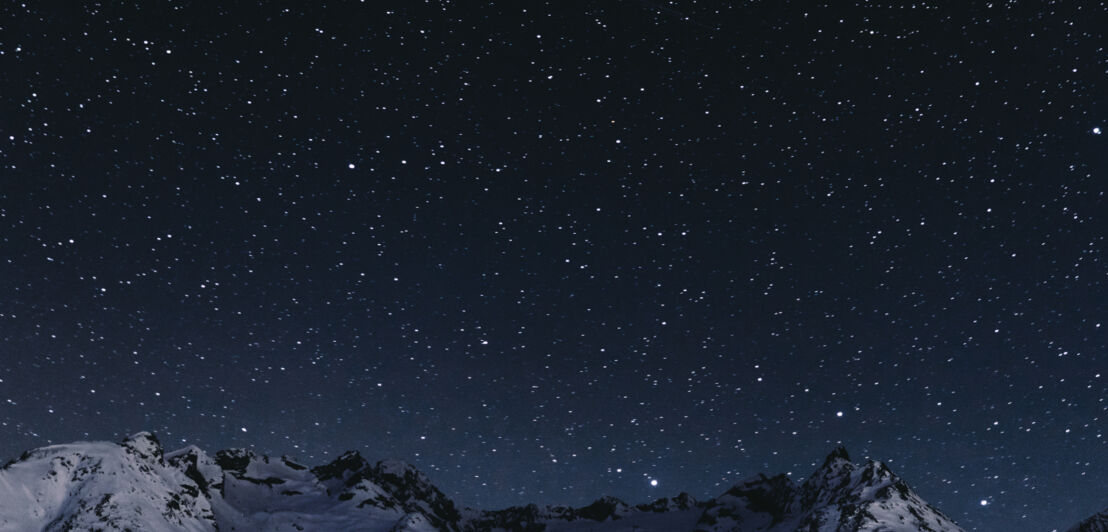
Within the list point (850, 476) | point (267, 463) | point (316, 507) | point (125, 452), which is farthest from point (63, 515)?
point (850, 476)

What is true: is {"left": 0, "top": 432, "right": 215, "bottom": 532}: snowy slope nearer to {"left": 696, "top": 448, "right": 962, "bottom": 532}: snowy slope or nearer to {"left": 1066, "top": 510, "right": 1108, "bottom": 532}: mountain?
{"left": 696, "top": 448, "right": 962, "bottom": 532}: snowy slope

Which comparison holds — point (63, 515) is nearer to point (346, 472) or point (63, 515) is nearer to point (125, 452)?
point (125, 452)

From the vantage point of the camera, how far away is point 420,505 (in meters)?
194

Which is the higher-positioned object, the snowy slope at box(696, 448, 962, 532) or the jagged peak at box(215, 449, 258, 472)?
the jagged peak at box(215, 449, 258, 472)

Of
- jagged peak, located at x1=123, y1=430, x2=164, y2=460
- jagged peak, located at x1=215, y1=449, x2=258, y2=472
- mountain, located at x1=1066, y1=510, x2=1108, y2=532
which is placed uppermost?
jagged peak, located at x1=215, y1=449, x2=258, y2=472

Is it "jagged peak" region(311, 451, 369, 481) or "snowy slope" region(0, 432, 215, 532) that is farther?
"jagged peak" region(311, 451, 369, 481)

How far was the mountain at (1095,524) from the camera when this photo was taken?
398ft

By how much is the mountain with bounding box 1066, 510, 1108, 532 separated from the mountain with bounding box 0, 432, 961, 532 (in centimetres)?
4082

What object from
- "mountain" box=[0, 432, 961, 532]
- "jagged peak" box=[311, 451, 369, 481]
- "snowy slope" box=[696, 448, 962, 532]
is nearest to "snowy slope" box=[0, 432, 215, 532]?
"mountain" box=[0, 432, 961, 532]

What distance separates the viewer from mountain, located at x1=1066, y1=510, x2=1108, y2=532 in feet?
398

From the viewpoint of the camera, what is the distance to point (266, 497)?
495 ft

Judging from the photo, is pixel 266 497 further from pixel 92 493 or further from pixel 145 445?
pixel 92 493

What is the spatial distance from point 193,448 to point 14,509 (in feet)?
214

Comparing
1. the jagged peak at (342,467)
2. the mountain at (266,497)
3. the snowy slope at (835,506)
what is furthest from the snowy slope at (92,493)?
the snowy slope at (835,506)
